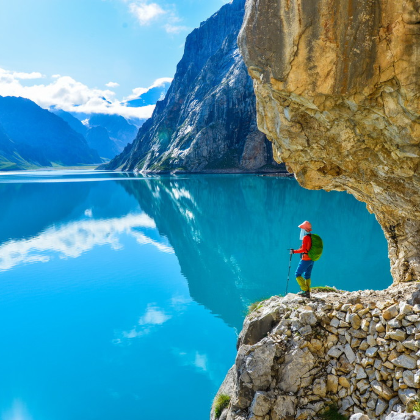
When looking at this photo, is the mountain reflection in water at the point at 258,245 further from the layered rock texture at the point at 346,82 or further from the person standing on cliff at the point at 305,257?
the layered rock texture at the point at 346,82

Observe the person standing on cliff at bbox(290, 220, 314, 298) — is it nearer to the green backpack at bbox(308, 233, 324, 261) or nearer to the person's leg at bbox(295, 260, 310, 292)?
the person's leg at bbox(295, 260, 310, 292)

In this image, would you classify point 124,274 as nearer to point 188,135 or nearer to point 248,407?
point 248,407

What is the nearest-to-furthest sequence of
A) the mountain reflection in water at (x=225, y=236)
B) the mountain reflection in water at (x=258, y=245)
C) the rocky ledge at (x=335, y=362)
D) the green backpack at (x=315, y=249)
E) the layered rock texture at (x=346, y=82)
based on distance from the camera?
1. the rocky ledge at (x=335, y=362)
2. the layered rock texture at (x=346, y=82)
3. the green backpack at (x=315, y=249)
4. the mountain reflection in water at (x=258, y=245)
5. the mountain reflection in water at (x=225, y=236)

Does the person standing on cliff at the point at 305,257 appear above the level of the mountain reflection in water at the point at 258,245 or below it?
below

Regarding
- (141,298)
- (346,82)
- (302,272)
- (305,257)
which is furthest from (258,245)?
(346,82)

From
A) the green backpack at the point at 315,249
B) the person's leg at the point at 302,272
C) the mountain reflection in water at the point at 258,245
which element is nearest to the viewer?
the green backpack at the point at 315,249

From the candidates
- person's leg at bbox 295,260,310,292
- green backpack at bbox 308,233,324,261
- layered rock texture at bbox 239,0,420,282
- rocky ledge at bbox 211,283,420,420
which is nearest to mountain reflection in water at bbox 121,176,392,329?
person's leg at bbox 295,260,310,292

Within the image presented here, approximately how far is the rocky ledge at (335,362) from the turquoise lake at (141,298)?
4.60 meters

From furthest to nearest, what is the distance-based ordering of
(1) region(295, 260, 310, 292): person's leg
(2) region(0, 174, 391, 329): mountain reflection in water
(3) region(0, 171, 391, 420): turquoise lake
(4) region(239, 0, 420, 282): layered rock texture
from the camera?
(2) region(0, 174, 391, 329): mountain reflection in water < (3) region(0, 171, 391, 420): turquoise lake < (1) region(295, 260, 310, 292): person's leg < (4) region(239, 0, 420, 282): layered rock texture

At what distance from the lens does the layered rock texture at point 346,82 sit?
7.47 metres

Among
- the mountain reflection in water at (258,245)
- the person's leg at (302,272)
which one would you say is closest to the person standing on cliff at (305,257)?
the person's leg at (302,272)

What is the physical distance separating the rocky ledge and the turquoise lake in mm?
4604

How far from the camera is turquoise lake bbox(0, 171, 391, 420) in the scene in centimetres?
1288

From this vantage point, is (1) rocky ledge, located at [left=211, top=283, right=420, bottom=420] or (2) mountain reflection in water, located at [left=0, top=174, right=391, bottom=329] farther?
(2) mountain reflection in water, located at [left=0, top=174, right=391, bottom=329]
